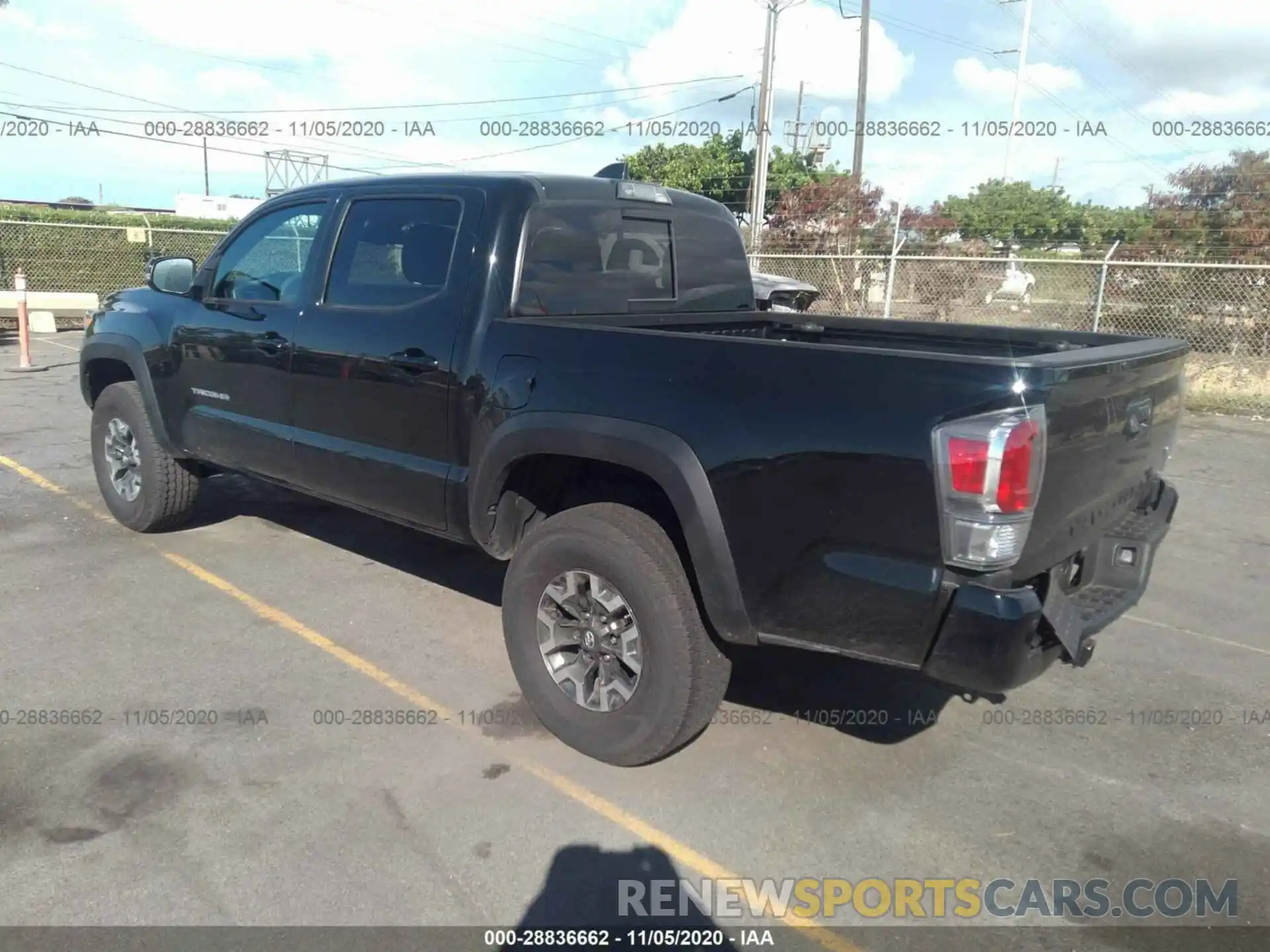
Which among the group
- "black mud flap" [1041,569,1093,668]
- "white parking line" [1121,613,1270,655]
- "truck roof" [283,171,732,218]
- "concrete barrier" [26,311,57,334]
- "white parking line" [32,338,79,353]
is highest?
"truck roof" [283,171,732,218]

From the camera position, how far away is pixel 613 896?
278 cm

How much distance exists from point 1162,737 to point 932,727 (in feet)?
2.98

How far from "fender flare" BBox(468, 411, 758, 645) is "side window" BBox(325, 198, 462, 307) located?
0.96m

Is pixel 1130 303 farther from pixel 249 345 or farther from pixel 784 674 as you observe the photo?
pixel 249 345

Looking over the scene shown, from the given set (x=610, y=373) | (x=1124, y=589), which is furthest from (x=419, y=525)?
(x=1124, y=589)

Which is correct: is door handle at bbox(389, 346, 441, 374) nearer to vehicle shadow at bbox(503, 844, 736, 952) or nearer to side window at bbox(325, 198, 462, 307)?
side window at bbox(325, 198, 462, 307)

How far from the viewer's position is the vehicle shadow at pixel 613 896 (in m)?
2.67

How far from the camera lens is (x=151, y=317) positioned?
535 cm

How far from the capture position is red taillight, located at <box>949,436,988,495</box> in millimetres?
2441

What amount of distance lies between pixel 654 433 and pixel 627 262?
1.38 metres

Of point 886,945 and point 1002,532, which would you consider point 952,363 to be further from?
point 886,945

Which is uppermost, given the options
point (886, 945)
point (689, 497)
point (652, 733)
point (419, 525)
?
point (689, 497)

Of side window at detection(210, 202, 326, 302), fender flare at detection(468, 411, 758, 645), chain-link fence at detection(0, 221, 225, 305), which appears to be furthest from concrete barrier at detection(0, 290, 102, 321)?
fender flare at detection(468, 411, 758, 645)

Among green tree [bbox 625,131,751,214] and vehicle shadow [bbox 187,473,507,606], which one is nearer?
vehicle shadow [bbox 187,473,507,606]
